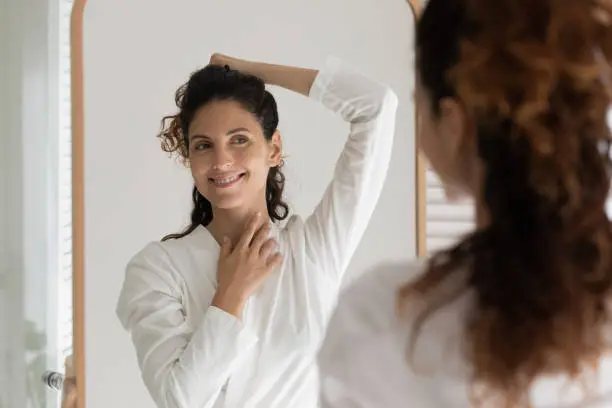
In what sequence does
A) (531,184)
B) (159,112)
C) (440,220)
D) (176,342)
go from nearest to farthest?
(531,184) < (176,342) < (159,112) < (440,220)

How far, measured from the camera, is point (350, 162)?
0.97 metres

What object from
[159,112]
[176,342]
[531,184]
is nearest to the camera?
[531,184]

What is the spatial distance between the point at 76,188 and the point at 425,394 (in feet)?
2.07

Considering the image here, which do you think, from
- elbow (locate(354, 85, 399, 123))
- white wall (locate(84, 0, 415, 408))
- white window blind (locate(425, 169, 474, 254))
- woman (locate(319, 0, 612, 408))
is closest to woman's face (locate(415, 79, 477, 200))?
woman (locate(319, 0, 612, 408))

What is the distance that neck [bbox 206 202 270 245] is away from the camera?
3.11 feet

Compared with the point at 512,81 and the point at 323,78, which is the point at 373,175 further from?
the point at 512,81

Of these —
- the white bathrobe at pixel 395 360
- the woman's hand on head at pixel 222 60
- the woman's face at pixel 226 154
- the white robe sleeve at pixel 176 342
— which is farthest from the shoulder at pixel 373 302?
the woman's hand on head at pixel 222 60

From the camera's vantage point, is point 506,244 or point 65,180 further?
point 65,180

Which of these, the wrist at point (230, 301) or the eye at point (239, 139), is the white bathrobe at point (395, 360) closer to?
the wrist at point (230, 301)

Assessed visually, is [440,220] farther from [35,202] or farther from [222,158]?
[35,202]

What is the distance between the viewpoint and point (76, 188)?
1.00 m

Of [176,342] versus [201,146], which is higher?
[201,146]

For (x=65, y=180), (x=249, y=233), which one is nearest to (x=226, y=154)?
(x=249, y=233)

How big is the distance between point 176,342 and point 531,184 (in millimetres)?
487
